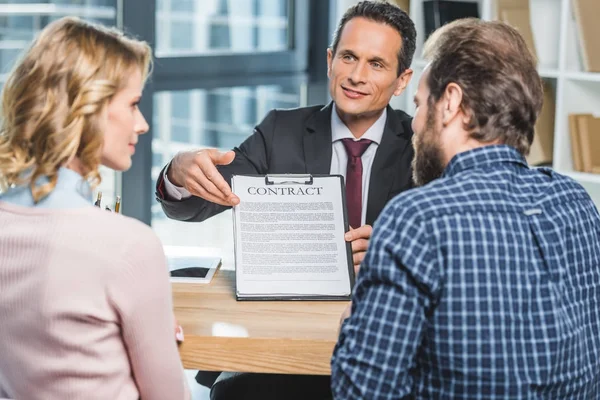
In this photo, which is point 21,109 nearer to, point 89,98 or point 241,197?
point 89,98

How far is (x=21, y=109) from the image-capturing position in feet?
4.29

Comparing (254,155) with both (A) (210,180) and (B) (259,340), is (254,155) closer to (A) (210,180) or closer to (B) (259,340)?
(A) (210,180)

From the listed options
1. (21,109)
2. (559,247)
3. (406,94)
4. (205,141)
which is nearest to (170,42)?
(205,141)

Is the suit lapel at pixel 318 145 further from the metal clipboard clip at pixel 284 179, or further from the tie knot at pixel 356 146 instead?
the metal clipboard clip at pixel 284 179

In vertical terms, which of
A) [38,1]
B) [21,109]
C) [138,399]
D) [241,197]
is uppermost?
[38,1]

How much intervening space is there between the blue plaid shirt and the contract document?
517 millimetres

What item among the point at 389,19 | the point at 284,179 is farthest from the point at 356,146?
the point at 284,179

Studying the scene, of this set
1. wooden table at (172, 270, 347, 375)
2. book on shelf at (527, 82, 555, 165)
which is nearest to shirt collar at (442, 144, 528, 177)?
wooden table at (172, 270, 347, 375)

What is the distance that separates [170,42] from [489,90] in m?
2.41

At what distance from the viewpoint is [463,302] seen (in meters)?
1.22

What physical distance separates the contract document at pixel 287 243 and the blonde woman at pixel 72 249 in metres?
0.46

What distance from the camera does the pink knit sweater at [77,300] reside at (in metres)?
1.24

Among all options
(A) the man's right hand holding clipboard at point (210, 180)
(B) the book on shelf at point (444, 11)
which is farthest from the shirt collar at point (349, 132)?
(B) the book on shelf at point (444, 11)

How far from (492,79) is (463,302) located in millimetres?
357
